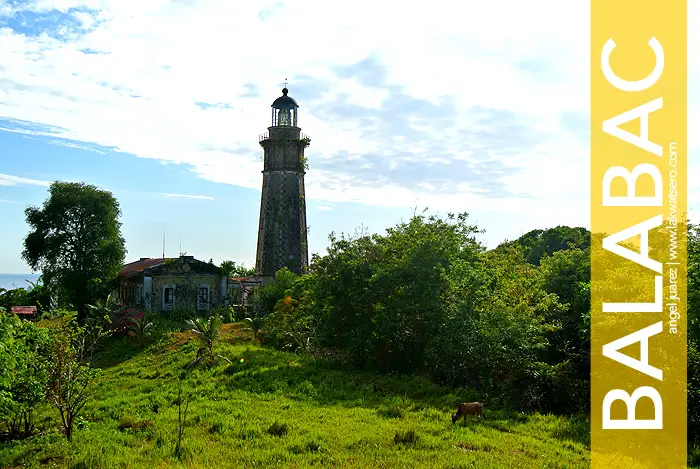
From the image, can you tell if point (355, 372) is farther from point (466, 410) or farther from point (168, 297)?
point (168, 297)

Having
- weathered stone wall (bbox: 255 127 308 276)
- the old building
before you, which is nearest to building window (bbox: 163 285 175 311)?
the old building

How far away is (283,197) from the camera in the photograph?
43.7 meters

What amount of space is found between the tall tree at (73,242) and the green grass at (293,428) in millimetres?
15541

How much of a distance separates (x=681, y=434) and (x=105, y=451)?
1350cm

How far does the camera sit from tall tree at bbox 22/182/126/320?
3494cm

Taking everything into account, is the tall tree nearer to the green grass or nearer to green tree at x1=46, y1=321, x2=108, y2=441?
the green grass

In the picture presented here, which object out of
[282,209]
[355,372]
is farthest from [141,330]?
[282,209]

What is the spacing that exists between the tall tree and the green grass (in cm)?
1554

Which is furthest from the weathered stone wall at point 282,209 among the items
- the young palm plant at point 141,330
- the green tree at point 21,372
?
the green tree at point 21,372

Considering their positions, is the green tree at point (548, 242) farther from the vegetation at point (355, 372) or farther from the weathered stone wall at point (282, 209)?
the vegetation at point (355, 372)

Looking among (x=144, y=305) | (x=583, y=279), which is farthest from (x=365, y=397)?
(x=144, y=305)

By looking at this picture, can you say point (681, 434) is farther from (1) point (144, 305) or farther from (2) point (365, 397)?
(1) point (144, 305)

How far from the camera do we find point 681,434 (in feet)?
46.7

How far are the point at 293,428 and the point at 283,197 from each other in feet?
101
